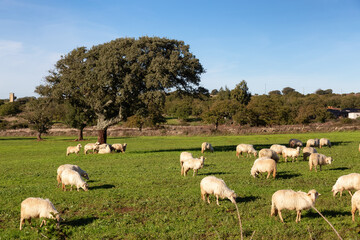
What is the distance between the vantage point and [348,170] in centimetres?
1930

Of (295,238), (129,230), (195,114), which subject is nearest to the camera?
(295,238)

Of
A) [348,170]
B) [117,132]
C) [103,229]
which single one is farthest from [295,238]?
[117,132]

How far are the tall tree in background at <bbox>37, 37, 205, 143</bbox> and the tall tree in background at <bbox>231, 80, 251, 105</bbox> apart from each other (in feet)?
273

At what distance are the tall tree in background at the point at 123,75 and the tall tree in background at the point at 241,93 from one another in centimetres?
8312

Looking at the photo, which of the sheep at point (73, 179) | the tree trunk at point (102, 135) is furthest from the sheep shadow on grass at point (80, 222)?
the tree trunk at point (102, 135)

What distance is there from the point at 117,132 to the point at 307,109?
168ft

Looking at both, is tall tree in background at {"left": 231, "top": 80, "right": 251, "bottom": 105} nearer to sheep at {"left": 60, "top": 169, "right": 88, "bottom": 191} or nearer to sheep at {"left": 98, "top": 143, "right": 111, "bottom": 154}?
sheep at {"left": 98, "top": 143, "right": 111, "bottom": 154}

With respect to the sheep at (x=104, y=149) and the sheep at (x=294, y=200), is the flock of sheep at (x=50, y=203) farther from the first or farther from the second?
the sheep at (x=104, y=149)

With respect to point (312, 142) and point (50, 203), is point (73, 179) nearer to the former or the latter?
point (50, 203)

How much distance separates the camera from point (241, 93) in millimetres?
117188

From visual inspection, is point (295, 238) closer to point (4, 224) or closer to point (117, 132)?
point (4, 224)

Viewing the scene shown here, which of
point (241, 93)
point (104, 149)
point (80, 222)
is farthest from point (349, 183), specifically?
point (241, 93)

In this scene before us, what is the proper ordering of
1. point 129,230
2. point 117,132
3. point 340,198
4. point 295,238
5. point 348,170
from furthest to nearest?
point 117,132 < point 348,170 < point 340,198 < point 129,230 < point 295,238

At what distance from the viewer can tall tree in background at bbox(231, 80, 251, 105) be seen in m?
118
